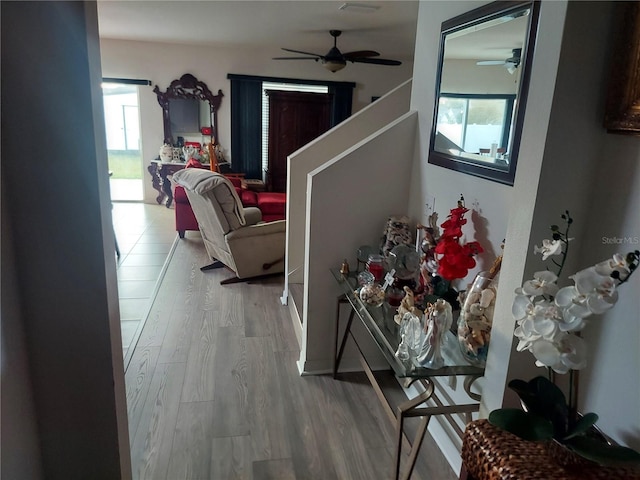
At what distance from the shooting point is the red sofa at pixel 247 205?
4824mm

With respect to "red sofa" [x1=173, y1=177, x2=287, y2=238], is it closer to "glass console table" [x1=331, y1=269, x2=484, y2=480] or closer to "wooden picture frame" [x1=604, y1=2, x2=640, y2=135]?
"glass console table" [x1=331, y1=269, x2=484, y2=480]

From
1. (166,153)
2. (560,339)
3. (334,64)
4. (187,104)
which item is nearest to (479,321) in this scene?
(560,339)

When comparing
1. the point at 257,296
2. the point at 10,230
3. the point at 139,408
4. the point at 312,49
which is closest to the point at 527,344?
the point at 10,230

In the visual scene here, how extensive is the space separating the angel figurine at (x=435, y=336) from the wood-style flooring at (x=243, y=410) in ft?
2.18

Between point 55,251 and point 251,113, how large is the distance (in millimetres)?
5801

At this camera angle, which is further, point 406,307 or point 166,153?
point 166,153

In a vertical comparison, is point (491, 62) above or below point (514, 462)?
above

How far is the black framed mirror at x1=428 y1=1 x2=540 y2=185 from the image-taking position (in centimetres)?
155

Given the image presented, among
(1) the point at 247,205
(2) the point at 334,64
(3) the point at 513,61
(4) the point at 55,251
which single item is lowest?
A: (1) the point at 247,205

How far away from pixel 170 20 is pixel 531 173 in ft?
15.0

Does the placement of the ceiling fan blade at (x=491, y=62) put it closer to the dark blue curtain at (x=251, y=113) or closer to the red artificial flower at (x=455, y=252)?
the red artificial flower at (x=455, y=252)

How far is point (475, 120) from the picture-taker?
5.93ft

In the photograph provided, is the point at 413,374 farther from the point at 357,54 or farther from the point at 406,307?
the point at 357,54

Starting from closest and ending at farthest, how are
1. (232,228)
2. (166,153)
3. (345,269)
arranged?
(345,269) → (232,228) → (166,153)
